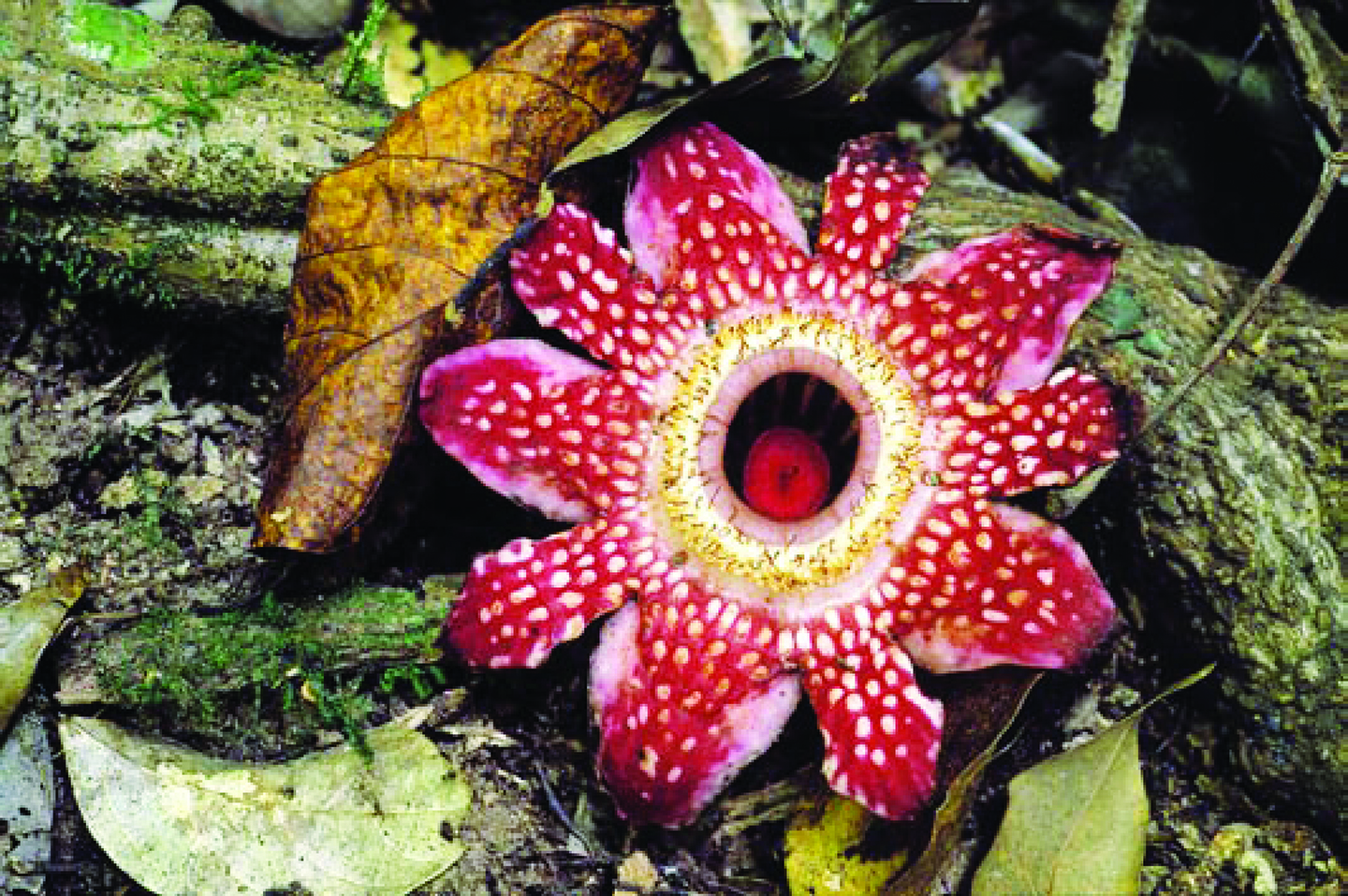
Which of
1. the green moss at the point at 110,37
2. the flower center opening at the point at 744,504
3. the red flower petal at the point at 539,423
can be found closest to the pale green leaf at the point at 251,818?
the red flower petal at the point at 539,423

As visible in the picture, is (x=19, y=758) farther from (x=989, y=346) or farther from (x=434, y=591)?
(x=989, y=346)

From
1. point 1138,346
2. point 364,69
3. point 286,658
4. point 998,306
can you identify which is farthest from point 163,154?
point 1138,346

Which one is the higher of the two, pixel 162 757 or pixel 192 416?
pixel 192 416

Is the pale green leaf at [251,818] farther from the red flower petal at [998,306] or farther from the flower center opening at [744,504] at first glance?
the red flower petal at [998,306]

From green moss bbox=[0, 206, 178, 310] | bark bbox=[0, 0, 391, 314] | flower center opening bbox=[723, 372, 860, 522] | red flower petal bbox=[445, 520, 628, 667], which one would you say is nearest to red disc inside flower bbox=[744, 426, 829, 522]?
flower center opening bbox=[723, 372, 860, 522]

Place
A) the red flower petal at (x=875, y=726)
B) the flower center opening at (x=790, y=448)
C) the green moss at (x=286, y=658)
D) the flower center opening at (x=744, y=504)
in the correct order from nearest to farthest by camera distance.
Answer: the red flower petal at (x=875, y=726)
the green moss at (x=286, y=658)
the flower center opening at (x=744, y=504)
the flower center opening at (x=790, y=448)

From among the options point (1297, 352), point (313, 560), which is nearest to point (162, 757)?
point (313, 560)
